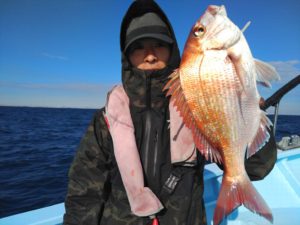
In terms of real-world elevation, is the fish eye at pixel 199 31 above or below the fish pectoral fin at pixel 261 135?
above

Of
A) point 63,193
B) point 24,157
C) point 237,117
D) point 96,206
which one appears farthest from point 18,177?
point 237,117

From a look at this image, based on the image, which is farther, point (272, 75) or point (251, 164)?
point (251, 164)

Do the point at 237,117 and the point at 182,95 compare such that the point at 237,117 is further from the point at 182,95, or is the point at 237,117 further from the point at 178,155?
the point at 178,155

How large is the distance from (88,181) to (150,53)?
3.95 ft

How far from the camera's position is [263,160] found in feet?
6.50

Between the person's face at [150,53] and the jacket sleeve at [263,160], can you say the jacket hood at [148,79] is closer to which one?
the person's face at [150,53]

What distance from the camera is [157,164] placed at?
2.21m

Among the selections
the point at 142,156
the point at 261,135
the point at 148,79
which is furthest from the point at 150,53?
the point at 261,135

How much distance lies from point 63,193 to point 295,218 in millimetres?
6092

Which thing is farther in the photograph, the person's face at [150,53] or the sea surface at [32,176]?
the sea surface at [32,176]

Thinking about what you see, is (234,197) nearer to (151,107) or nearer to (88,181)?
(151,107)

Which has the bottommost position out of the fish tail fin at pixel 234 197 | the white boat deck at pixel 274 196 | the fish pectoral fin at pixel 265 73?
the white boat deck at pixel 274 196

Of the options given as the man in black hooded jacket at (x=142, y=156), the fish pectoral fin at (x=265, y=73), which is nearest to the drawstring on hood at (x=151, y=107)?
the man in black hooded jacket at (x=142, y=156)

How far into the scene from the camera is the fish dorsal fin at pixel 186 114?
175 cm
